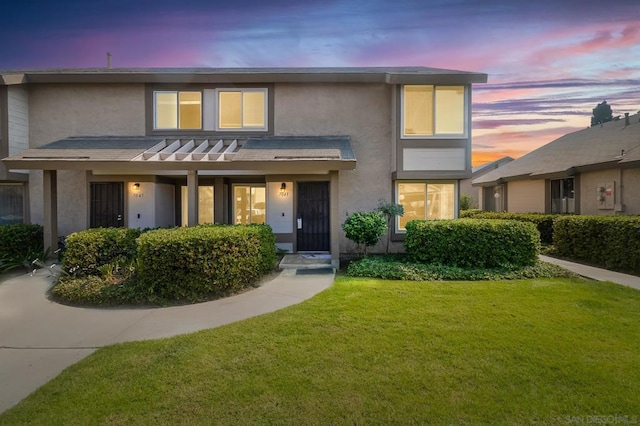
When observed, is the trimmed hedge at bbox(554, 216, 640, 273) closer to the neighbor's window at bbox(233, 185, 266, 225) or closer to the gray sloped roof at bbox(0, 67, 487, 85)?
the gray sloped roof at bbox(0, 67, 487, 85)

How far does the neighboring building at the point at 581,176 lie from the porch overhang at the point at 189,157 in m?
11.3

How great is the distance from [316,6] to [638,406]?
11.3 m

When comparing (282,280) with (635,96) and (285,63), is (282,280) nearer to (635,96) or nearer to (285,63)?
(285,63)

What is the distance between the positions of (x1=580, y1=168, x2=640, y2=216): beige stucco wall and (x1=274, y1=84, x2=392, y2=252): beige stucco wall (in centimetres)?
953

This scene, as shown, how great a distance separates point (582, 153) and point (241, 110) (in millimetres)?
16523

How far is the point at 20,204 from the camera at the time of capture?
1107 centimetres

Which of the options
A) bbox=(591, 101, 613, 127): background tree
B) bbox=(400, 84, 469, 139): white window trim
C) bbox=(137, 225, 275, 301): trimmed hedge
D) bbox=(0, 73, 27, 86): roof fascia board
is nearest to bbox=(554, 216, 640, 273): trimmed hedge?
bbox=(400, 84, 469, 139): white window trim

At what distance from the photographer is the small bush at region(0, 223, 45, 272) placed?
8625 millimetres

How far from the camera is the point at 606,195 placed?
1305cm

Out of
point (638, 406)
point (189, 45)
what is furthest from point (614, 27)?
point (189, 45)

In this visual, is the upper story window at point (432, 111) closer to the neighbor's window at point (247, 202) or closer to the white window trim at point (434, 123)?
the white window trim at point (434, 123)

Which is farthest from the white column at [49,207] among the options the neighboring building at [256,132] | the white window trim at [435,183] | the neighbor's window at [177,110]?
the white window trim at [435,183]

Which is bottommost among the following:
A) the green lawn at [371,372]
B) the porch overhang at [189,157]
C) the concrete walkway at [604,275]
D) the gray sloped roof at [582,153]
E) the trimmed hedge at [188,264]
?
the green lawn at [371,372]

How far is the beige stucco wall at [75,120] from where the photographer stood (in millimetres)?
11039
